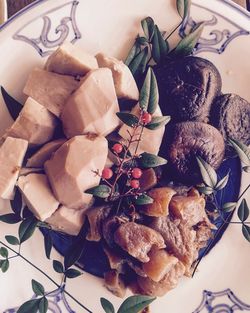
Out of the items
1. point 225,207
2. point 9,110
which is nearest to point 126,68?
point 9,110

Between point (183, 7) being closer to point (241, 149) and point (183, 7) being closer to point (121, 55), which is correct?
point (121, 55)

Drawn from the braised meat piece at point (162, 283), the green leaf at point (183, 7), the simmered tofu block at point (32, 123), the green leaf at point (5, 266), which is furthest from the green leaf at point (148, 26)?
the green leaf at point (5, 266)

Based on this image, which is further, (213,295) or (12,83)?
(213,295)

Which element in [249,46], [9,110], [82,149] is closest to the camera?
[82,149]

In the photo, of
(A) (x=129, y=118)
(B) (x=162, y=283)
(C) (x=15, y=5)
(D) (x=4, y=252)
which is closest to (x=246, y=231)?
(B) (x=162, y=283)


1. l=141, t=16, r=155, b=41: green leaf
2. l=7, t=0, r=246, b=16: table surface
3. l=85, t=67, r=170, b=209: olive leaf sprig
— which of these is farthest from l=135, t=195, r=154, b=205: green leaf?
l=7, t=0, r=246, b=16: table surface

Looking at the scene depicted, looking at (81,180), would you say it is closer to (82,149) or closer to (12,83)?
(82,149)

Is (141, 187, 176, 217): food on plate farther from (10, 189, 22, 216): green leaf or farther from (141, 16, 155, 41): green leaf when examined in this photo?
(141, 16, 155, 41): green leaf
